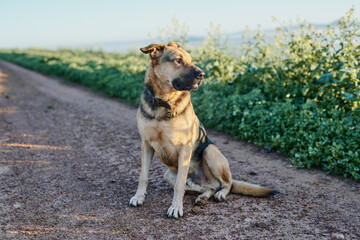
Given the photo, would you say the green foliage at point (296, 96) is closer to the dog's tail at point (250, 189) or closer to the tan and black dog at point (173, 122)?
the dog's tail at point (250, 189)

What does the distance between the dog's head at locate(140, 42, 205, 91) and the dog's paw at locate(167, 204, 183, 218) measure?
4.57ft

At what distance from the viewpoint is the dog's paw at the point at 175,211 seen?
3.63m

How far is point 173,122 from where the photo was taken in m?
3.64

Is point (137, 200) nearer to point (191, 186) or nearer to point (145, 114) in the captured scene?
point (191, 186)

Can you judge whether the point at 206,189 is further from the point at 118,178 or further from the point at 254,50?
the point at 254,50

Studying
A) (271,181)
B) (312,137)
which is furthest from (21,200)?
(312,137)

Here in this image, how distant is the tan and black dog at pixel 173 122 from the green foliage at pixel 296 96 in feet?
6.76

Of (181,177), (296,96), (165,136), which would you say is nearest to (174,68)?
(165,136)

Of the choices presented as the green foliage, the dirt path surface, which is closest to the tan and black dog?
the dirt path surface

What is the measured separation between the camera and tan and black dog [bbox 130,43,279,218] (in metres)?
3.60

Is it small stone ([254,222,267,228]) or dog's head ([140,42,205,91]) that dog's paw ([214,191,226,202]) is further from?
dog's head ([140,42,205,91])

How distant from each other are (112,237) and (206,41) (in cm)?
891

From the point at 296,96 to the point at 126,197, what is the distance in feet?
15.0

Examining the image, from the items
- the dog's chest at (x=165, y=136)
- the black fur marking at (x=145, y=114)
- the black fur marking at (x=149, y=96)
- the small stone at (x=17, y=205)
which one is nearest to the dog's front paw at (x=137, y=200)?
the dog's chest at (x=165, y=136)
